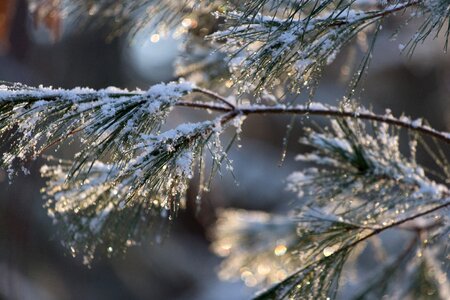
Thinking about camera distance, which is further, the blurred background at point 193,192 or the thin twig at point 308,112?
the blurred background at point 193,192

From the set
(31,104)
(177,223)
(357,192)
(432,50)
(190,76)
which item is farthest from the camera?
(177,223)

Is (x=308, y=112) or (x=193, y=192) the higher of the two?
(x=193, y=192)

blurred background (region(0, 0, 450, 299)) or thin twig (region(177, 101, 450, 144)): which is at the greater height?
blurred background (region(0, 0, 450, 299))

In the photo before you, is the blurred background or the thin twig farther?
the blurred background

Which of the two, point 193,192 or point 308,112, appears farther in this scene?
point 193,192

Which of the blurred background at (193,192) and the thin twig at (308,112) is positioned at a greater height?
the blurred background at (193,192)

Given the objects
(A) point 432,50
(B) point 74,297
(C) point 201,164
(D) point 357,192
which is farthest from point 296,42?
(B) point 74,297

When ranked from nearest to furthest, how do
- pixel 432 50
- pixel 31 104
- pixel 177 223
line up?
pixel 31 104 → pixel 432 50 → pixel 177 223

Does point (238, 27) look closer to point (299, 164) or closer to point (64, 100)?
point (64, 100)
